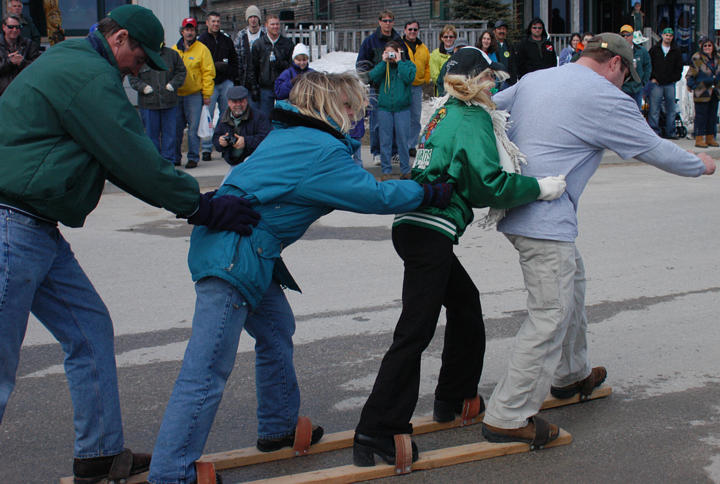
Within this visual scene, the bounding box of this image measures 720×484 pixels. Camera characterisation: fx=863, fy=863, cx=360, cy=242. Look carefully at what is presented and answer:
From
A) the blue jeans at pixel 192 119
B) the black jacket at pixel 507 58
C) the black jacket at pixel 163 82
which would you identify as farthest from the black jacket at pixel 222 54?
the black jacket at pixel 507 58

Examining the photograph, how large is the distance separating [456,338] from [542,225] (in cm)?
71

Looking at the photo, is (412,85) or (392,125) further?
(412,85)

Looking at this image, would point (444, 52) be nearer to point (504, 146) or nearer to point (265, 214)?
point (504, 146)

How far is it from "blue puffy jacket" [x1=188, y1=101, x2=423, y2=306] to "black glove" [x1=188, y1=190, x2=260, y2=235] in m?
0.06

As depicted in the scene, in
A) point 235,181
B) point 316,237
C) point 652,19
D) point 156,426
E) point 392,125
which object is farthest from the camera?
point 652,19

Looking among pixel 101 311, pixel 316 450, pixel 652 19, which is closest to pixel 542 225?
pixel 316 450

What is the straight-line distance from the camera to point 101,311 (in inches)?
140

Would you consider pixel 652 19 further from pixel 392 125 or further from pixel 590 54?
pixel 590 54

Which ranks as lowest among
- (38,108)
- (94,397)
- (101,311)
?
(94,397)

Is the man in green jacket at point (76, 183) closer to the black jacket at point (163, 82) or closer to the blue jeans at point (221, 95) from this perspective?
the black jacket at point (163, 82)

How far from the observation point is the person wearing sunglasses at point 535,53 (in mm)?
15078

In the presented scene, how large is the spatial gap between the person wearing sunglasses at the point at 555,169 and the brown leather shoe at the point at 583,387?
0.54 m

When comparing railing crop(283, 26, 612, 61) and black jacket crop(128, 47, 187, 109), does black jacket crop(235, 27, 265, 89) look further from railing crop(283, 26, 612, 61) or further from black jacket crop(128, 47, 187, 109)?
railing crop(283, 26, 612, 61)

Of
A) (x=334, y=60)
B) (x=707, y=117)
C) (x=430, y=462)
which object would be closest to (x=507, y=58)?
(x=707, y=117)
